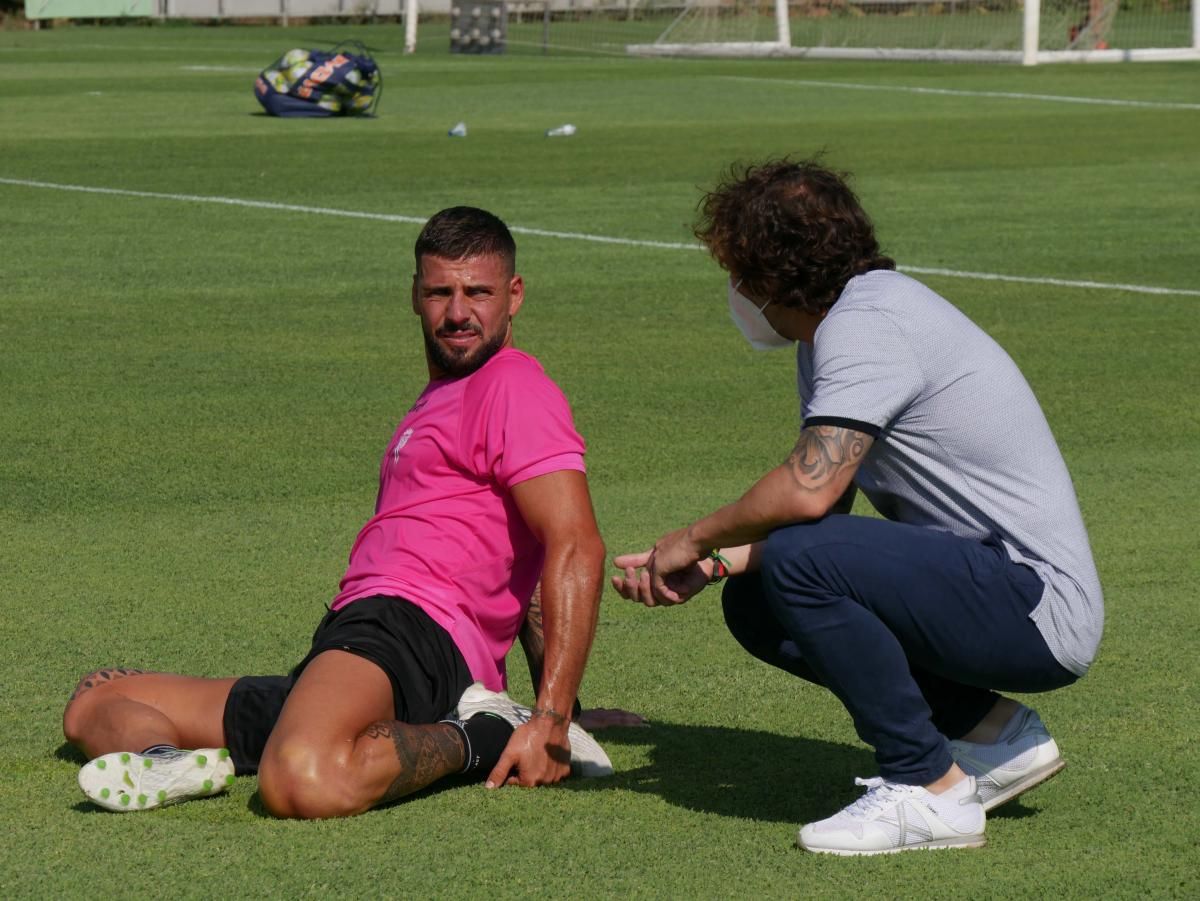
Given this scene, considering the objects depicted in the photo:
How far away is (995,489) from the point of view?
4.44m

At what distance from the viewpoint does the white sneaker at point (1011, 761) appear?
461cm

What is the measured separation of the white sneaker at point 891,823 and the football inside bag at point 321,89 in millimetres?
21541

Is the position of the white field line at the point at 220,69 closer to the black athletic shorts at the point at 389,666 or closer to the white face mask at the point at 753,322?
the black athletic shorts at the point at 389,666

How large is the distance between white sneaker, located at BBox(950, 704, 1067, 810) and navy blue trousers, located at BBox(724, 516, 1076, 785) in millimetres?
224

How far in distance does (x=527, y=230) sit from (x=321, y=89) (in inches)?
415

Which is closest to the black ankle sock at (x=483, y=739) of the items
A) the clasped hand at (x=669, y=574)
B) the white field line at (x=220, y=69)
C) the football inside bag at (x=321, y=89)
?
the clasped hand at (x=669, y=574)

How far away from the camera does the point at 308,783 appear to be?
454cm

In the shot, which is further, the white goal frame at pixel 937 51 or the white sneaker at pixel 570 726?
the white goal frame at pixel 937 51

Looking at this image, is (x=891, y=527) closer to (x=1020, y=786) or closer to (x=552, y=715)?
(x=1020, y=786)

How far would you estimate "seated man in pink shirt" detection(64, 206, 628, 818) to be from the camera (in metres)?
4.66

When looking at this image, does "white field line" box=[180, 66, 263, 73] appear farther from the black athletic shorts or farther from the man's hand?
the man's hand

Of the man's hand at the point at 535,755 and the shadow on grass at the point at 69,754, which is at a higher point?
the man's hand at the point at 535,755

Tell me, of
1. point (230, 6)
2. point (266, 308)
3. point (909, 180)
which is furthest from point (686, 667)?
point (230, 6)

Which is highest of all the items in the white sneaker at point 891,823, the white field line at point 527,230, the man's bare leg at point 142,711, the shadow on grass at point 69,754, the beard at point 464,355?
the beard at point 464,355
